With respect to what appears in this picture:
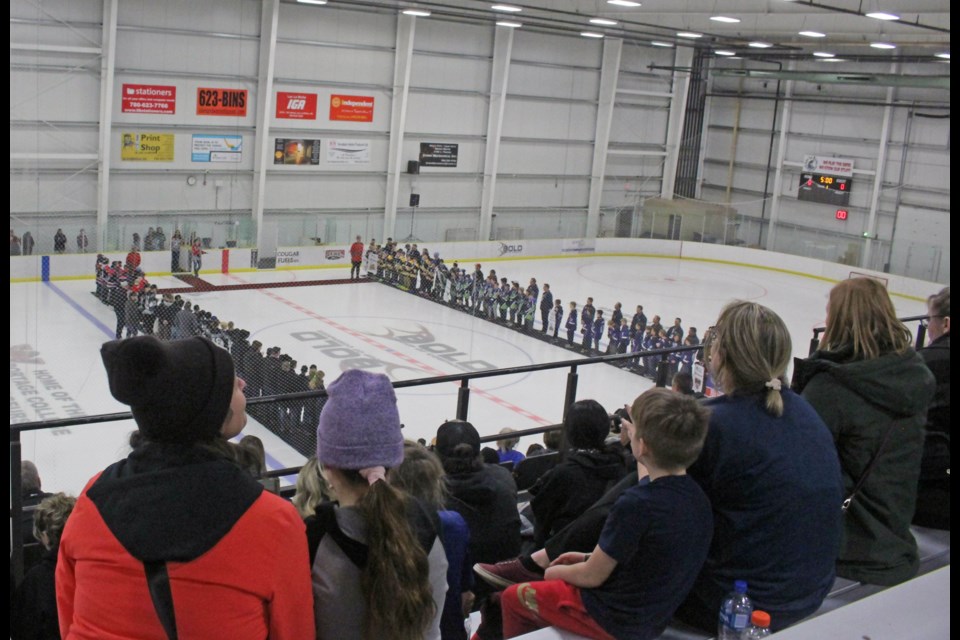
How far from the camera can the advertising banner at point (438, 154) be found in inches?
1061

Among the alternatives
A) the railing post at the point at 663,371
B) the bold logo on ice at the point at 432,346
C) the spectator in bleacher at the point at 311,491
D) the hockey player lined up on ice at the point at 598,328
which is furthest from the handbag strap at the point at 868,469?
the hockey player lined up on ice at the point at 598,328

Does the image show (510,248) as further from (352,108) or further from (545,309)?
(545,309)

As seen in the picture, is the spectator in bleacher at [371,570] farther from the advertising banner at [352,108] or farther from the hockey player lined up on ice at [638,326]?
the advertising banner at [352,108]

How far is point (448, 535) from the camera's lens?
7.20ft

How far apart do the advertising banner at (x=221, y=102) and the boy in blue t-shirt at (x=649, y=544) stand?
72.3 ft

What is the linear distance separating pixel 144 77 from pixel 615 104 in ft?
47.8

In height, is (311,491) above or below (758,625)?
above

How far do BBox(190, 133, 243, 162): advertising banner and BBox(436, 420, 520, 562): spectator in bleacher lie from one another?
2094 cm

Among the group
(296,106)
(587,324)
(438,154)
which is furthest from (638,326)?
(438,154)

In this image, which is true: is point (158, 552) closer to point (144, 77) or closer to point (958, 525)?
point (958, 525)

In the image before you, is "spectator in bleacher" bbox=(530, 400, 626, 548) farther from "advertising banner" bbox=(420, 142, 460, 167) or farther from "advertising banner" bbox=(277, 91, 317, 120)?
"advertising banner" bbox=(420, 142, 460, 167)

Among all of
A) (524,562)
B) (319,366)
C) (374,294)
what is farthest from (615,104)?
(524,562)

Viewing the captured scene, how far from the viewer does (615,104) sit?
101 feet

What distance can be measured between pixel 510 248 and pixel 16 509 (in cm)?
2405
